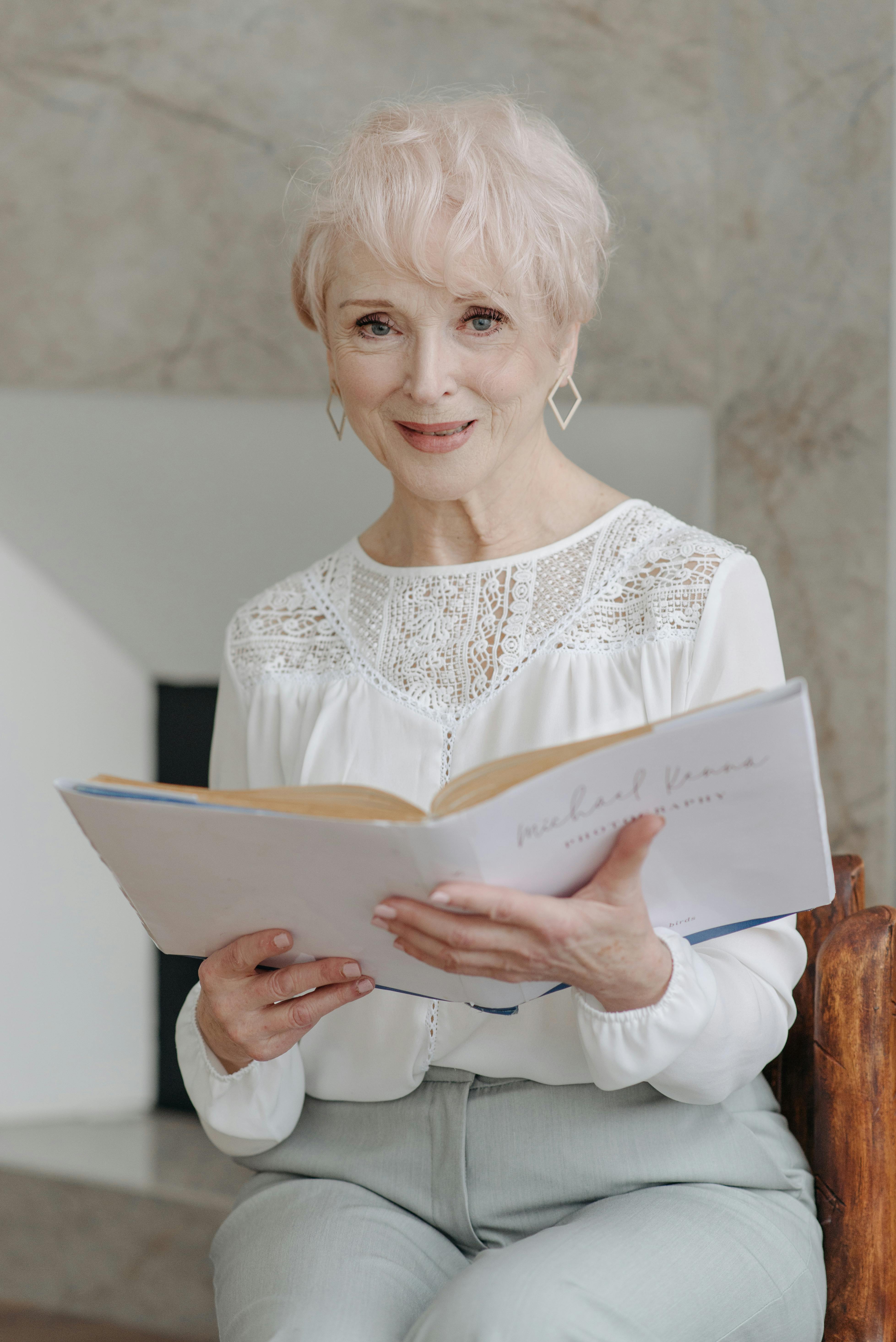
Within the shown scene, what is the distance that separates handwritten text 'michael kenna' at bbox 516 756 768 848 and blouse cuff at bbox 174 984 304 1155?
1.43 feet

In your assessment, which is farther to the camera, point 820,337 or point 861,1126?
point 820,337

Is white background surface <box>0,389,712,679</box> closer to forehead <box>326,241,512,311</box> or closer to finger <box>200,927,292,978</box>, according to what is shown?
Result: forehead <box>326,241,512,311</box>

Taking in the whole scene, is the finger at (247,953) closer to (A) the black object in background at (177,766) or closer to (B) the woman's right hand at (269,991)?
(B) the woman's right hand at (269,991)

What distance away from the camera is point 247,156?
72.7 inches

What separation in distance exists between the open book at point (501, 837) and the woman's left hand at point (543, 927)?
0.01m

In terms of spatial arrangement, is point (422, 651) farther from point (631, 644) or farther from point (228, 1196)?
point (228, 1196)

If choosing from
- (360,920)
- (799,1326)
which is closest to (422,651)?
(360,920)

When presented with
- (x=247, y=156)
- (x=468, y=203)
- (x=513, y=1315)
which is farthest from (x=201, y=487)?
(x=513, y=1315)

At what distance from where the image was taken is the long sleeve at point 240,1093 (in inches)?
42.7

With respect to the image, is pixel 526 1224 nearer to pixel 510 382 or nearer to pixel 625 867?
pixel 625 867

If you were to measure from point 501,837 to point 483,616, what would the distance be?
1.61 feet

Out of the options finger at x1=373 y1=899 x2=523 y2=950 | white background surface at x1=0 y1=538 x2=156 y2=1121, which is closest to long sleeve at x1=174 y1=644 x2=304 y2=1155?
finger at x1=373 y1=899 x2=523 y2=950

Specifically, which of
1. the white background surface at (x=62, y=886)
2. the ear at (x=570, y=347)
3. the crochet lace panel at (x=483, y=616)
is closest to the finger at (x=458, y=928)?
the crochet lace panel at (x=483, y=616)

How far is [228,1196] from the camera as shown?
1.99 meters
